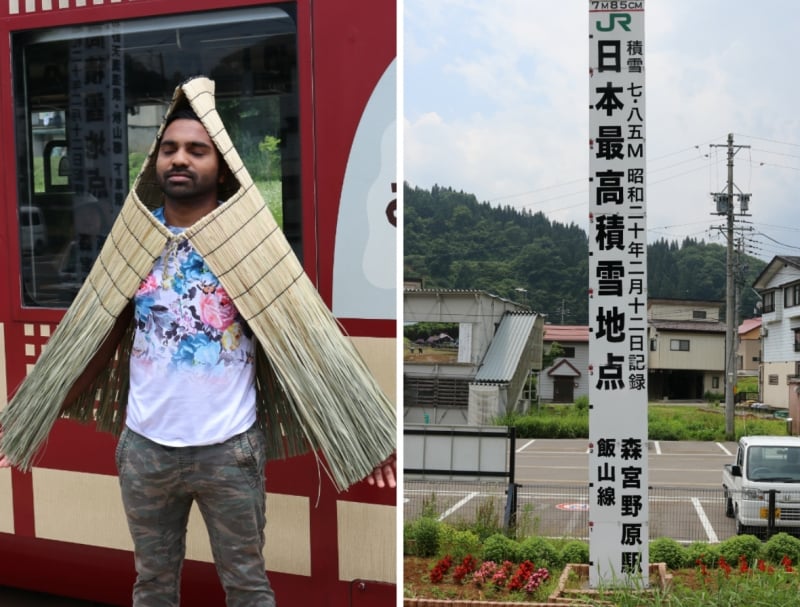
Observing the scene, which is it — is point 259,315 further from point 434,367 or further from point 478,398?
point 478,398

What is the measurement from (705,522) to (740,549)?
6.63 metres

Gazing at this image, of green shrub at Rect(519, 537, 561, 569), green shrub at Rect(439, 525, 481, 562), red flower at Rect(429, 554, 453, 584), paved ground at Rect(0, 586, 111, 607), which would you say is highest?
paved ground at Rect(0, 586, 111, 607)

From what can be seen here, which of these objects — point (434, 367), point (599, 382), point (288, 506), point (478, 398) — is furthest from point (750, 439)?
point (288, 506)

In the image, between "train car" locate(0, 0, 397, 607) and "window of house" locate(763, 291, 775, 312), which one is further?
"window of house" locate(763, 291, 775, 312)

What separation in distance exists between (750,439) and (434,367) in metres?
4.72

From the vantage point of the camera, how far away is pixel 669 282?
13.9m

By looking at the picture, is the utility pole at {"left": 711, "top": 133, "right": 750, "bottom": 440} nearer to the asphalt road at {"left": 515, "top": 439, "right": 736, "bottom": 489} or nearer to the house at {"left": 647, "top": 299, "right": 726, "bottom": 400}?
the house at {"left": 647, "top": 299, "right": 726, "bottom": 400}

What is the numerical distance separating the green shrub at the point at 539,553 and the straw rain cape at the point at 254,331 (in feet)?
12.9

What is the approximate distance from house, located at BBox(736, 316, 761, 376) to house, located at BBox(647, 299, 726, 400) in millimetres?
521

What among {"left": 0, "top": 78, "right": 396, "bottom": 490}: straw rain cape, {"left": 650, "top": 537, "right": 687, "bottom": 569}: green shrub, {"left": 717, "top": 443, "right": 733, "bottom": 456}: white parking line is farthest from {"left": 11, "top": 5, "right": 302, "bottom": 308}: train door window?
{"left": 717, "top": 443, "right": 733, "bottom": 456}: white parking line

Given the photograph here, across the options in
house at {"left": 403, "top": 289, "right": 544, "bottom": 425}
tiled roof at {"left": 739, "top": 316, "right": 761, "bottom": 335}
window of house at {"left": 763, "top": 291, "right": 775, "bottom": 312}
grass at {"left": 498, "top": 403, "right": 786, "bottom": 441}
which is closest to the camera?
house at {"left": 403, "top": 289, "right": 544, "bottom": 425}

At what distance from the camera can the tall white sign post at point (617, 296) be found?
4328 millimetres

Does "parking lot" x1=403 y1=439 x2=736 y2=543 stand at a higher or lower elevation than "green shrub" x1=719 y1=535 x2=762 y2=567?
lower

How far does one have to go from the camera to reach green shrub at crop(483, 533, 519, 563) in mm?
5878
